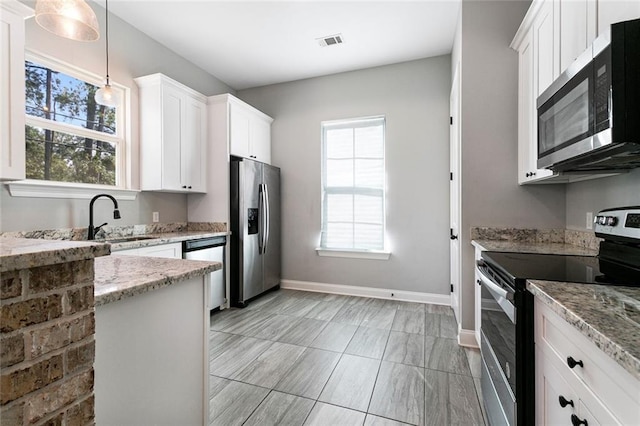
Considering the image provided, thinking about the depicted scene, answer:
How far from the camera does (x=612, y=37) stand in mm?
1016

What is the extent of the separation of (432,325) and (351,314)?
0.86 metres

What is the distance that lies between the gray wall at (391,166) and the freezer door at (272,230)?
16 cm

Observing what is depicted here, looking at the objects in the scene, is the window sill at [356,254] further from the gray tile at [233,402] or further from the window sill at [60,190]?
the window sill at [60,190]

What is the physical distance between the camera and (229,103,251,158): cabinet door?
363 centimetres

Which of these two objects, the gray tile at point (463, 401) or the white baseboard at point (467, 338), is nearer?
the gray tile at point (463, 401)

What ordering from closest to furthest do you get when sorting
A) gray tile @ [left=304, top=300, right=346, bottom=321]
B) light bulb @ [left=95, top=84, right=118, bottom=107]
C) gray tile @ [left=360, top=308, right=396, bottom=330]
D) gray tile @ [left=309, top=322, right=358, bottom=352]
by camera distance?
1. light bulb @ [left=95, top=84, right=118, bottom=107]
2. gray tile @ [left=309, top=322, right=358, bottom=352]
3. gray tile @ [left=360, top=308, right=396, bottom=330]
4. gray tile @ [left=304, top=300, right=346, bottom=321]

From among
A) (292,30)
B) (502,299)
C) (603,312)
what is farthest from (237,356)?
(292,30)

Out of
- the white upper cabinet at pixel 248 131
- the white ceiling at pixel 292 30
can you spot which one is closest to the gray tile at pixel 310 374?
the white upper cabinet at pixel 248 131

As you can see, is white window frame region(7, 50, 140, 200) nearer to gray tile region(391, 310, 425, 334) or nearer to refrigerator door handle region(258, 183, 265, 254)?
refrigerator door handle region(258, 183, 265, 254)

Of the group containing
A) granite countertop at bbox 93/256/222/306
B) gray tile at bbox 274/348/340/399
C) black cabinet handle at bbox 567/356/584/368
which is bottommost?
gray tile at bbox 274/348/340/399

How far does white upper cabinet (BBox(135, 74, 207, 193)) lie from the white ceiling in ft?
2.01

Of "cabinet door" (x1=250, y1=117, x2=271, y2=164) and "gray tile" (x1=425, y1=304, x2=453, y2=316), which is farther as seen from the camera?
"cabinet door" (x1=250, y1=117, x2=271, y2=164)

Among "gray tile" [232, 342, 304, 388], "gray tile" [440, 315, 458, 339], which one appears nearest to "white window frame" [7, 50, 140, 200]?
"gray tile" [232, 342, 304, 388]

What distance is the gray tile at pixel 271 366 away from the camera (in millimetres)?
2029
